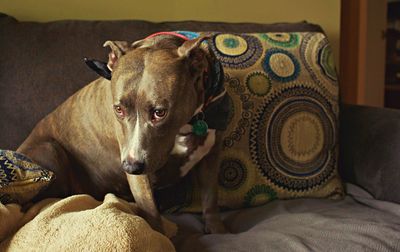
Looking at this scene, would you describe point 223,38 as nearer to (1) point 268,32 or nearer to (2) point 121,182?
(1) point 268,32

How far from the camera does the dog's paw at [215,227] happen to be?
1.43m

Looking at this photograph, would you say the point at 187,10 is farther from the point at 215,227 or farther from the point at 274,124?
the point at 215,227

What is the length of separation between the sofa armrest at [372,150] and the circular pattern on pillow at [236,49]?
449mm

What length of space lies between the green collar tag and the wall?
2.85 feet

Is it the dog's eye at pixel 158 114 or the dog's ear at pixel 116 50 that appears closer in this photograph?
the dog's eye at pixel 158 114

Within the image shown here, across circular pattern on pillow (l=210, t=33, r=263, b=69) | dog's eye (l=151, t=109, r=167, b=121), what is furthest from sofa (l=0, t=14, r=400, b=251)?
dog's eye (l=151, t=109, r=167, b=121)

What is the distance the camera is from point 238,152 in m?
1.61

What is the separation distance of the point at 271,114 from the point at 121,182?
1.82 feet

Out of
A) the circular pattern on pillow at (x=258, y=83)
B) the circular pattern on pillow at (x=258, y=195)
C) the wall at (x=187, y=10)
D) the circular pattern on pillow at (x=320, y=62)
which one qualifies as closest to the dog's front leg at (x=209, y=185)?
the circular pattern on pillow at (x=258, y=195)

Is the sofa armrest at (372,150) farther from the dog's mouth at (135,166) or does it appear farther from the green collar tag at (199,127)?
the dog's mouth at (135,166)

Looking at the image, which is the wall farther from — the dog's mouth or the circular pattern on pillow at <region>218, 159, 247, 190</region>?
the dog's mouth

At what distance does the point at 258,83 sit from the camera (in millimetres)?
1630

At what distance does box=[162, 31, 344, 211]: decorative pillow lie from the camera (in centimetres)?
161

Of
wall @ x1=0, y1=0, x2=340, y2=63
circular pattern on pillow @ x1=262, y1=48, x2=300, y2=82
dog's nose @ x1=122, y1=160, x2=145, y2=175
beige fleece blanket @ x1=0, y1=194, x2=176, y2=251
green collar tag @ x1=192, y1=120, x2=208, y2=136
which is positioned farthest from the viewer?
wall @ x1=0, y1=0, x2=340, y2=63
